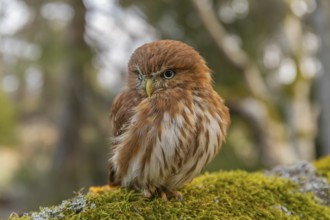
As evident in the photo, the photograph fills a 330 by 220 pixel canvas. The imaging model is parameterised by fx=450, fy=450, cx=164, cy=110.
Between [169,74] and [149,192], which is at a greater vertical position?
[169,74]

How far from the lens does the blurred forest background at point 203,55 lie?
28.8ft

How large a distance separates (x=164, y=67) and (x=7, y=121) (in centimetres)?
1491

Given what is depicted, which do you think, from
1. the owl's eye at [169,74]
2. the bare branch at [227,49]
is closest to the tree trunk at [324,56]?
the bare branch at [227,49]

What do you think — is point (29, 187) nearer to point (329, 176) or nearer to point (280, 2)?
point (280, 2)

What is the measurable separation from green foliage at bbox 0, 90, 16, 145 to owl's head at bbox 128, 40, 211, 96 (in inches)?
544

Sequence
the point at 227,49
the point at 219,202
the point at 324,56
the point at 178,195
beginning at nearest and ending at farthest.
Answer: the point at 219,202
the point at 178,195
the point at 324,56
the point at 227,49

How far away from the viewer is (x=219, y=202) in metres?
2.74

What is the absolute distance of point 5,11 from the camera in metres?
8.22

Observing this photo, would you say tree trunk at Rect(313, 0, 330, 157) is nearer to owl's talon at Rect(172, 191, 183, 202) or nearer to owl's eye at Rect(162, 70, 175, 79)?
owl's eye at Rect(162, 70, 175, 79)

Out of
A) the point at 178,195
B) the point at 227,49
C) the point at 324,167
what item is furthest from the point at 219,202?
the point at 227,49

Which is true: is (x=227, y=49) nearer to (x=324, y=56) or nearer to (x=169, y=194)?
(x=324, y=56)

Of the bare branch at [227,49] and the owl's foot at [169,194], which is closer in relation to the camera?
the owl's foot at [169,194]

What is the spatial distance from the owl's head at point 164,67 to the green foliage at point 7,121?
1381 centimetres

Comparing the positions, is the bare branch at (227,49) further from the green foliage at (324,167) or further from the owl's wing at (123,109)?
the owl's wing at (123,109)
